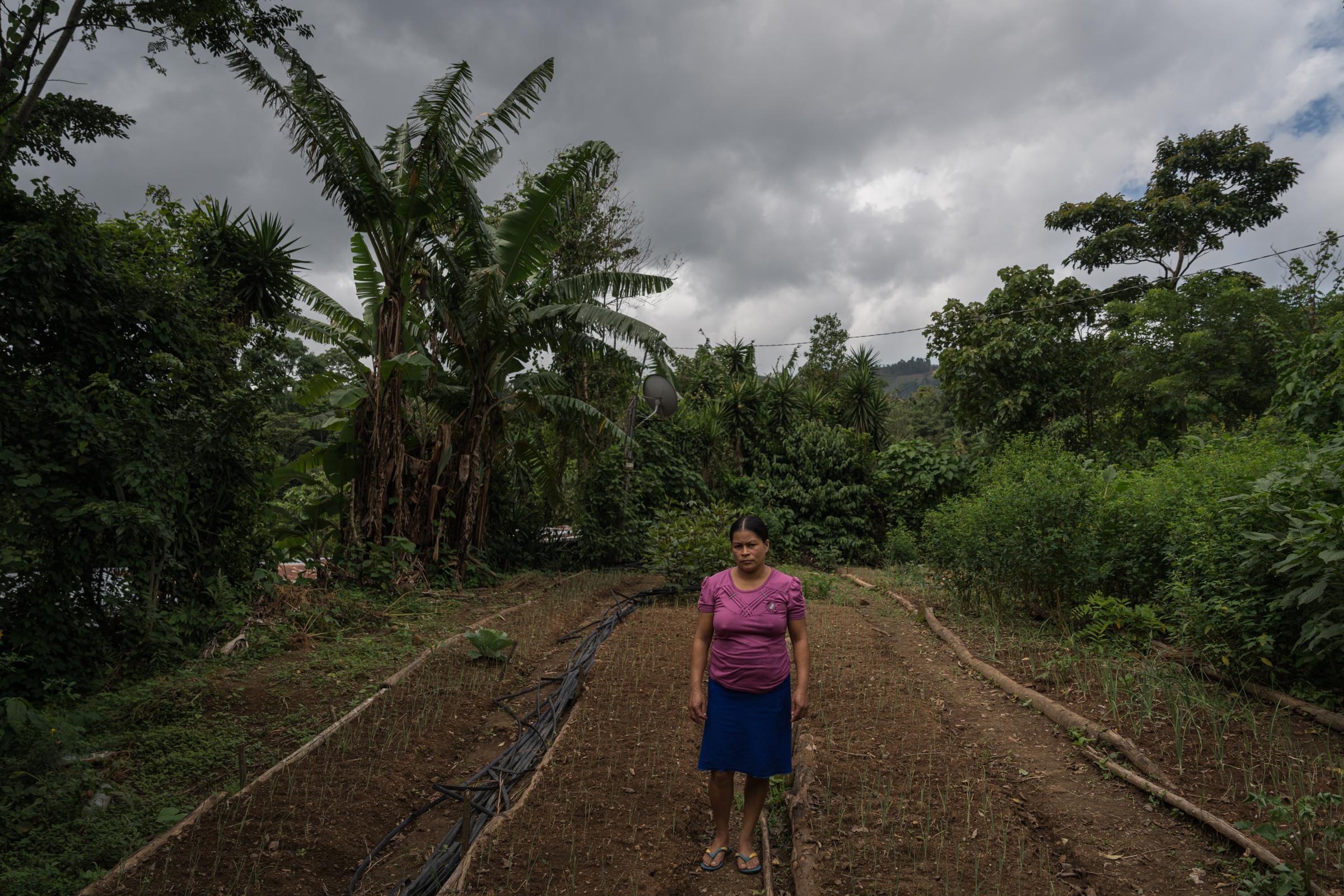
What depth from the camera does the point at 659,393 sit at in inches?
520

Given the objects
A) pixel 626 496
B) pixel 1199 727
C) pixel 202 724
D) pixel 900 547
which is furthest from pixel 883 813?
pixel 900 547

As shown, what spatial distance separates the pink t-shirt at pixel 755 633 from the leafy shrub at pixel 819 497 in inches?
479

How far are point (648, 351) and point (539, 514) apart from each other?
4832 millimetres

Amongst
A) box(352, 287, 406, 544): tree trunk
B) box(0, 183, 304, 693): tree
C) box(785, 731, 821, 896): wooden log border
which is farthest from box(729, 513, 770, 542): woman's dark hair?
box(352, 287, 406, 544): tree trunk

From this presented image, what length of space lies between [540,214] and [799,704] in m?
9.00

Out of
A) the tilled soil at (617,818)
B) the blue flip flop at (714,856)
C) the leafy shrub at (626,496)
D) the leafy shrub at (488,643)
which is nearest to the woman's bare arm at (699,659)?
the blue flip flop at (714,856)

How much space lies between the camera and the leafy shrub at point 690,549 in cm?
1022

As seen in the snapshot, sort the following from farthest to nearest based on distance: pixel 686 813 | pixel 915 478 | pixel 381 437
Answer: pixel 915 478, pixel 381 437, pixel 686 813

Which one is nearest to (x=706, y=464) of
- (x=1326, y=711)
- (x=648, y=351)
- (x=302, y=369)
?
(x=648, y=351)

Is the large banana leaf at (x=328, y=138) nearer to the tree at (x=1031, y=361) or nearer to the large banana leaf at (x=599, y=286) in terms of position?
the large banana leaf at (x=599, y=286)

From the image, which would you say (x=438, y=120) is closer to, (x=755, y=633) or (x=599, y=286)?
(x=599, y=286)

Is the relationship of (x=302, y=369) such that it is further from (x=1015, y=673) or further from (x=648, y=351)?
(x=1015, y=673)

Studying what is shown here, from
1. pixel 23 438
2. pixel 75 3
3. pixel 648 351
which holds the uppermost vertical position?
pixel 75 3

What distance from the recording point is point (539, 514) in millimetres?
14539
